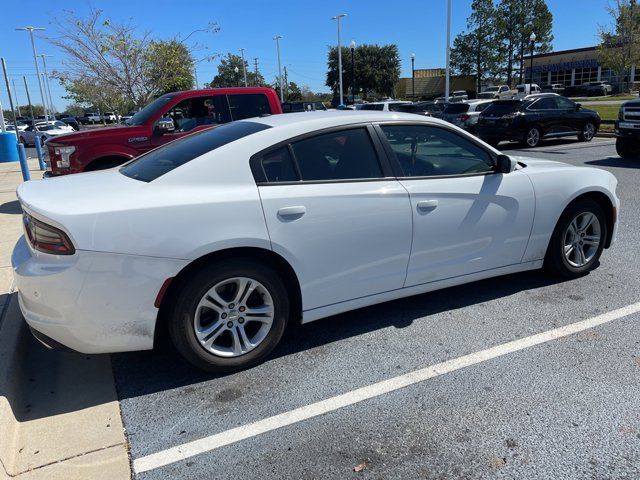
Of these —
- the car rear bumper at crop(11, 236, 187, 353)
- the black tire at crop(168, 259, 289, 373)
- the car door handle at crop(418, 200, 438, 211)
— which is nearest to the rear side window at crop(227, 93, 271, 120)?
the car door handle at crop(418, 200, 438, 211)

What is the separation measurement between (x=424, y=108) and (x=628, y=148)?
34.1 feet

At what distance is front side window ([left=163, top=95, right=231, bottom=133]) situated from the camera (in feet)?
26.4

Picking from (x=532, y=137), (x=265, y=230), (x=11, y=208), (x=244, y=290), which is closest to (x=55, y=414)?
(x=244, y=290)

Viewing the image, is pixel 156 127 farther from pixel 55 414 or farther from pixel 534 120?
pixel 534 120

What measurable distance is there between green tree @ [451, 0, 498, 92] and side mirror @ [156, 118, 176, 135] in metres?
72.5

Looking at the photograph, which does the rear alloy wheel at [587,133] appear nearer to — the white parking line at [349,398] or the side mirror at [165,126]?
the side mirror at [165,126]

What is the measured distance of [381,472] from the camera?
2.44 metres

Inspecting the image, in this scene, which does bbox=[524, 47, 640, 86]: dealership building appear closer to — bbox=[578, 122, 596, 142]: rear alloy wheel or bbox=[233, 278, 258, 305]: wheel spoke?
bbox=[578, 122, 596, 142]: rear alloy wheel

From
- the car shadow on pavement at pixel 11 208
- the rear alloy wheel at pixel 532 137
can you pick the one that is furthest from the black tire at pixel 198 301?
the rear alloy wheel at pixel 532 137

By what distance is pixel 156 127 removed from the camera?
780 centimetres

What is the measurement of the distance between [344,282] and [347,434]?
1.07m

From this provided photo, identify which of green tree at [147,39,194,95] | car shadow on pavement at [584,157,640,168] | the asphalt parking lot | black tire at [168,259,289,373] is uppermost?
green tree at [147,39,194,95]

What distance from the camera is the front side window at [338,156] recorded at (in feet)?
11.3

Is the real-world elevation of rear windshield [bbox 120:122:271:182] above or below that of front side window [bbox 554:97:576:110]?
above
